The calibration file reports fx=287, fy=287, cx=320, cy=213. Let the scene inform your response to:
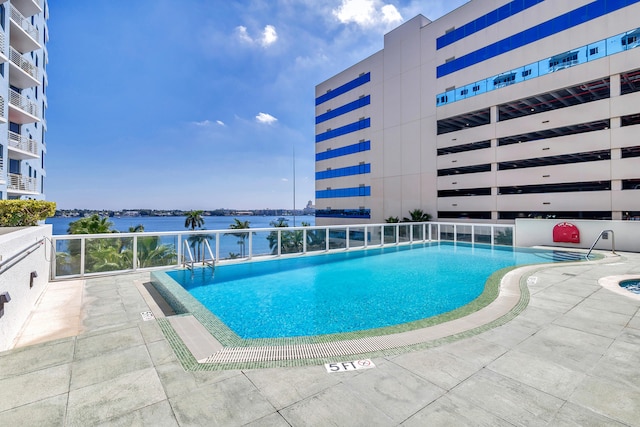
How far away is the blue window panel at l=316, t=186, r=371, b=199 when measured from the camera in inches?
1302

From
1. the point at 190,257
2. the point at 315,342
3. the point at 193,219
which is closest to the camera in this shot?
the point at 315,342

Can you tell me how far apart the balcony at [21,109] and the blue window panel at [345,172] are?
2779 centimetres

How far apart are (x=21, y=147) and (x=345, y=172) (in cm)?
2846

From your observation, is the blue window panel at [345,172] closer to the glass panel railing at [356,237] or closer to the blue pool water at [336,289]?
the glass panel railing at [356,237]

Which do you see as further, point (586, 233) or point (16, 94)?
point (16, 94)

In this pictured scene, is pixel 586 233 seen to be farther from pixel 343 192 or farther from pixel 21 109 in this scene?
pixel 21 109

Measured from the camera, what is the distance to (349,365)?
3000mm

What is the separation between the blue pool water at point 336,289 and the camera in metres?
5.39

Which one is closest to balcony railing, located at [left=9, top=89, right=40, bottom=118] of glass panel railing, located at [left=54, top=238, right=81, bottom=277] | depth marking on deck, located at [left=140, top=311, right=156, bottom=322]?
glass panel railing, located at [left=54, top=238, right=81, bottom=277]

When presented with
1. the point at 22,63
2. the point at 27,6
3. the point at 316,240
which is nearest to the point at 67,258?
the point at 316,240

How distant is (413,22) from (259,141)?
25.5 m

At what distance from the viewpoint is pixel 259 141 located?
43.8 metres

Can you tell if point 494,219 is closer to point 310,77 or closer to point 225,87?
point 225,87

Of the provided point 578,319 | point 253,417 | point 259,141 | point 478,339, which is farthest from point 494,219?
point 259,141
